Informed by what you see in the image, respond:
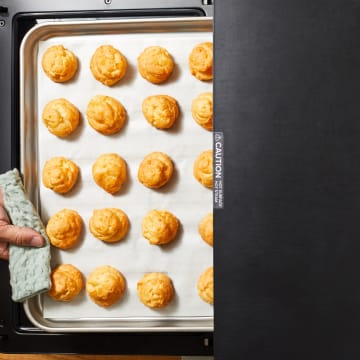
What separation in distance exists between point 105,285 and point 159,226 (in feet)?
0.49

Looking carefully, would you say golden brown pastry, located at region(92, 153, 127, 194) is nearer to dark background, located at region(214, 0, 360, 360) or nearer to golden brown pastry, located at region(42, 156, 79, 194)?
golden brown pastry, located at region(42, 156, 79, 194)

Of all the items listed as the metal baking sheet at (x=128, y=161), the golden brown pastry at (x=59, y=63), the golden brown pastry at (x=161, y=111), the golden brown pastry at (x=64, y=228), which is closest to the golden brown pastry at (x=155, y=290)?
the metal baking sheet at (x=128, y=161)

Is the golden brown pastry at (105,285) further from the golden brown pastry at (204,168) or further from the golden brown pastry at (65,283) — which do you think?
the golden brown pastry at (204,168)

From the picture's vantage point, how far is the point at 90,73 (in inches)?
45.1

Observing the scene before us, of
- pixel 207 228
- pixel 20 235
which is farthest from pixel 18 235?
pixel 207 228

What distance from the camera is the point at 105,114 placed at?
1.09m

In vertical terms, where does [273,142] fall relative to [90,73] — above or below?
below

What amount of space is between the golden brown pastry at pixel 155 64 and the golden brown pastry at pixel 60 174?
22cm

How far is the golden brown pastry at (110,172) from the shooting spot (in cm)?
109

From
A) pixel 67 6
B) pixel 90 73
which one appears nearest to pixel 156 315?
pixel 90 73

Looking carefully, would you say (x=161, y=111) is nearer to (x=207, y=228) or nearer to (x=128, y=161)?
(x=128, y=161)

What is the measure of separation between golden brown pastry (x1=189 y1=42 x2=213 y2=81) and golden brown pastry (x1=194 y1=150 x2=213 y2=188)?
145mm

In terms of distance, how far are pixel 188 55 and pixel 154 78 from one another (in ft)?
0.27

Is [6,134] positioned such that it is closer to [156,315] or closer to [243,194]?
[156,315]
